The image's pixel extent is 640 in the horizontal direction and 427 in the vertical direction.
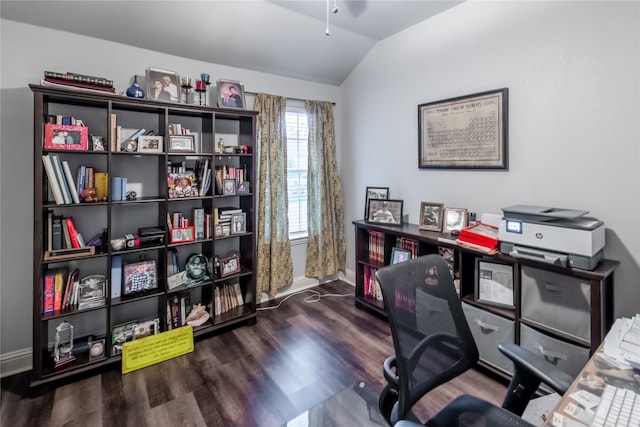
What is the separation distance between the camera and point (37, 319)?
1.95 meters

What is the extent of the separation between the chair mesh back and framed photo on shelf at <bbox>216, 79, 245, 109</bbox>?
226 cm

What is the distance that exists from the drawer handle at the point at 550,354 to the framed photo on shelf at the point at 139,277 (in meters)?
2.74

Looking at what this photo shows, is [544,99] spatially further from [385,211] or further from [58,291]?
[58,291]

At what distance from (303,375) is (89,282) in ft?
5.52

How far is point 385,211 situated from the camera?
302cm

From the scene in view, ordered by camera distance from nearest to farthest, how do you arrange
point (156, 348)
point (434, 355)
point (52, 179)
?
point (434, 355) → point (52, 179) → point (156, 348)

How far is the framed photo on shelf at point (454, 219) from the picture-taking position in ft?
8.34

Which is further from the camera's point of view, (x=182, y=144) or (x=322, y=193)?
(x=322, y=193)

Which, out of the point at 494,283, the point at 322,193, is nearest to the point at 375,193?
the point at 322,193

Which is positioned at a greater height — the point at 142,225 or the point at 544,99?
the point at 544,99

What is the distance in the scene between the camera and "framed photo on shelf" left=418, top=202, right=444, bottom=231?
8.84 ft

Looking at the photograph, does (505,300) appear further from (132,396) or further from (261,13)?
(261,13)

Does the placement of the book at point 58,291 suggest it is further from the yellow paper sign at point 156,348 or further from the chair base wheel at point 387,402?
the chair base wheel at point 387,402

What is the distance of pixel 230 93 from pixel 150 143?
841 mm
